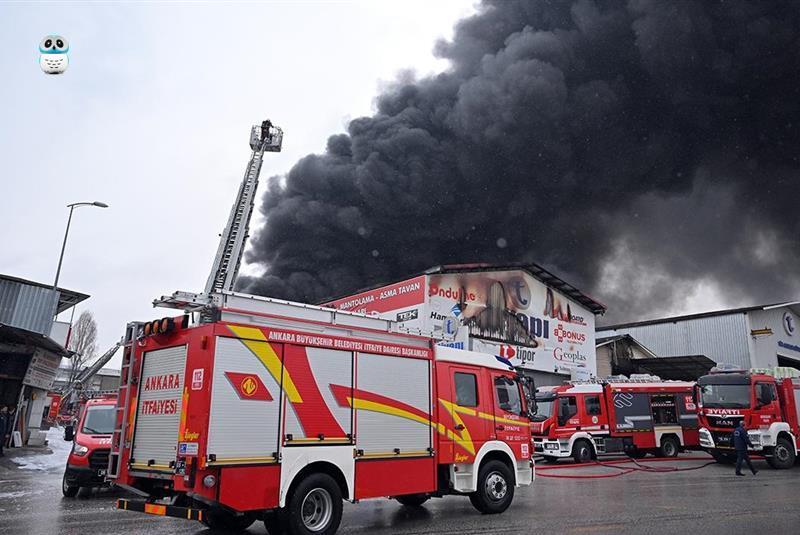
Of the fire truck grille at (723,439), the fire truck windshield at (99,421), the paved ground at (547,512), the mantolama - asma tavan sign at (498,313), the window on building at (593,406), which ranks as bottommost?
the paved ground at (547,512)

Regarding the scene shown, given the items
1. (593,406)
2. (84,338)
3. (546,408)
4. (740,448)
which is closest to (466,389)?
(740,448)

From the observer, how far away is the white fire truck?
6.47 meters

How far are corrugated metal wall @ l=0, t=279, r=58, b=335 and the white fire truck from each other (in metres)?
14.7

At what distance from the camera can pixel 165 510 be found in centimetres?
644

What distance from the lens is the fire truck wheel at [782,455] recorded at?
16.3m

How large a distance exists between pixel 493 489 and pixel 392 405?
86.0 inches

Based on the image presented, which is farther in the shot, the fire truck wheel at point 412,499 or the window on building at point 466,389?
the fire truck wheel at point 412,499

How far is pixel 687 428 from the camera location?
822 inches

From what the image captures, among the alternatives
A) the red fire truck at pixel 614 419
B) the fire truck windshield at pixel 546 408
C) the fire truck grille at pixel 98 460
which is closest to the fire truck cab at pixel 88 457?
the fire truck grille at pixel 98 460

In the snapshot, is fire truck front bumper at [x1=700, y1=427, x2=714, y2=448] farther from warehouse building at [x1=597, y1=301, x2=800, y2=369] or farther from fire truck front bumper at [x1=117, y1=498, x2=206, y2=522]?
warehouse building at [x1=597, y1=301, x2=800, y2=369]

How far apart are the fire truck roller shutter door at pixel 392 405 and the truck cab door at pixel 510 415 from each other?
4.59ft

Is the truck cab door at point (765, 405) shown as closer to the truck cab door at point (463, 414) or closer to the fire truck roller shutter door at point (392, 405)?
the truck cab door at point (463, 414)

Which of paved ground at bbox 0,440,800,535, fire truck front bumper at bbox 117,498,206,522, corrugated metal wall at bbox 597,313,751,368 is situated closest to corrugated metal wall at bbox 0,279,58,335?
paved ground at bbox 0,440,800,535

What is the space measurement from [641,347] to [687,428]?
1794cm
